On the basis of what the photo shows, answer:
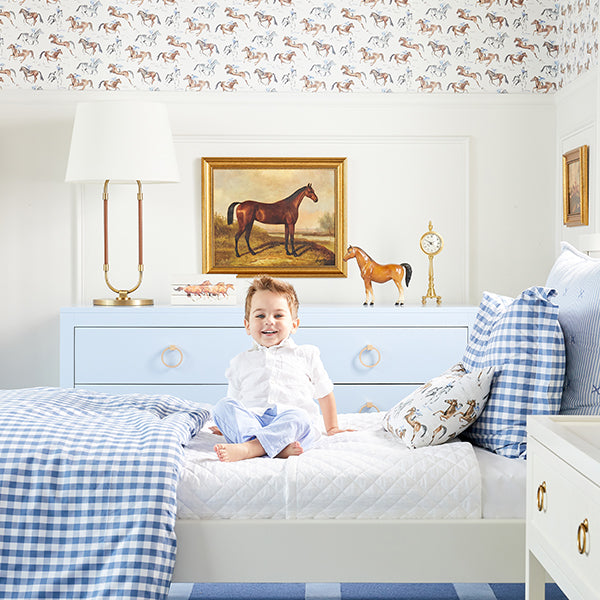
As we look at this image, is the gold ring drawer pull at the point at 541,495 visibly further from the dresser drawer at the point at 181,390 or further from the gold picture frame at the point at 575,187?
the gold picture frame at the point at 575,187

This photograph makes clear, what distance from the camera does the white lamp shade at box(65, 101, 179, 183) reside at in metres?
3.36

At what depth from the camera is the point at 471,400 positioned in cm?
195

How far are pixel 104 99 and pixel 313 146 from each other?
3.43ft

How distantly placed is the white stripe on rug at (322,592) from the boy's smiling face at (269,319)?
2.52ft

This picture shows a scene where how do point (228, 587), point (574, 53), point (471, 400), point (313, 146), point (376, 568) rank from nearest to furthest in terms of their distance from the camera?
point (376, 568)
point (471, 400)
point (228, 587)
point (574, 53)
point (313, 146)

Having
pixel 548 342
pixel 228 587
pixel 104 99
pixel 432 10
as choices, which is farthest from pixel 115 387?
pixel 432 10

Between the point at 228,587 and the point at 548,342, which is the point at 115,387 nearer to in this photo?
the point at 228,587

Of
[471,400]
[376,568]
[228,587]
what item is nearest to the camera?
[376,568]

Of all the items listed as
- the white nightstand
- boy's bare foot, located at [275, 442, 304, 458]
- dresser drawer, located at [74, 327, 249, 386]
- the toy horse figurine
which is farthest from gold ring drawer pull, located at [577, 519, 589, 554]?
the toy horse figurine

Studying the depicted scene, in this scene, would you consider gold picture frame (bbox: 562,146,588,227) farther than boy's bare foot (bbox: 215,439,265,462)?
Yes

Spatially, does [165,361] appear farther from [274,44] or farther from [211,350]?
[274,44]

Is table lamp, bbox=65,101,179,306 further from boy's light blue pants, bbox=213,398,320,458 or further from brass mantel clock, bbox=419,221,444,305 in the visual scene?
boy's light blue pants, bbox=213,398,320,458

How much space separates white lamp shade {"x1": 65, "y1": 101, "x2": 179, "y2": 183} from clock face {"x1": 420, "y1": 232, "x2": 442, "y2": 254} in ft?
4.06

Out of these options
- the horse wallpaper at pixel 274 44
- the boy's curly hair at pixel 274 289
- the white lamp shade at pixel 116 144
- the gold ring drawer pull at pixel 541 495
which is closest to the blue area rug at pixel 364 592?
the boy's curly hair at pixel 274 289
